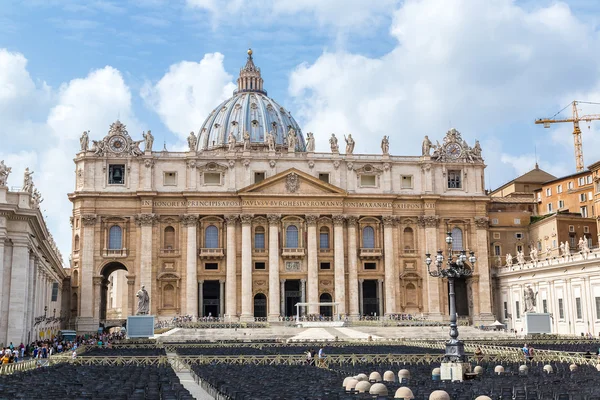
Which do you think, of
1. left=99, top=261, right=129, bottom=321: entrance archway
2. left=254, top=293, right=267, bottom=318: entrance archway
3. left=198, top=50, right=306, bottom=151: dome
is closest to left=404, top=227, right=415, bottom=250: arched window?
left=254, top=293, right=267, bottom=318: entrance archway

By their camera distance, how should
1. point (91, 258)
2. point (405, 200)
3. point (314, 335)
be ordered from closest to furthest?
1. point (314, 335)
2. point (91, 258)
3. point (405, 200)

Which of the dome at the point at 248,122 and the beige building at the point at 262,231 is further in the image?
the dome at the point at 248,122

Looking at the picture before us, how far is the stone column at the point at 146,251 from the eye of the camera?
83.7m

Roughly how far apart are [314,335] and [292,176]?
2600cm

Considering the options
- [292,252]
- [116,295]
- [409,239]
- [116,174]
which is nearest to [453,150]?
[409,239]

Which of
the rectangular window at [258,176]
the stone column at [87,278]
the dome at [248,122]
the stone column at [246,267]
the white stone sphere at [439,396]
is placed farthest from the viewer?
the dome at [248,122]

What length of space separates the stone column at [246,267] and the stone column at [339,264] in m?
9.66

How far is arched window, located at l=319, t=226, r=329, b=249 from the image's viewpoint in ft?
288

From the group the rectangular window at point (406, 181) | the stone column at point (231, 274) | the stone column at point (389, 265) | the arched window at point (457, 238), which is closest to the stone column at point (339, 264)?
the stone column at point (389, 265)

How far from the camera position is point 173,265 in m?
85.6

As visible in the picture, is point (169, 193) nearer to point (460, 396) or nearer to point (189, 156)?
point (189, 156)

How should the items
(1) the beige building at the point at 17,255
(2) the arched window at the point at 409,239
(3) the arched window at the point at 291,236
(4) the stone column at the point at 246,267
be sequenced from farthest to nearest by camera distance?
(2) the arched window at the point at 409,239, (3) the arched window at the point at 291,236, (4) the stone column at the point at 246,267, (1) the beige building at the point at 17,255

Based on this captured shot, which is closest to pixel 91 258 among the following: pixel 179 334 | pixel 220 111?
pixel 179 334

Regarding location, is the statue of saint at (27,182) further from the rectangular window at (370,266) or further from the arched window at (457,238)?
the arched window at (457,238)
